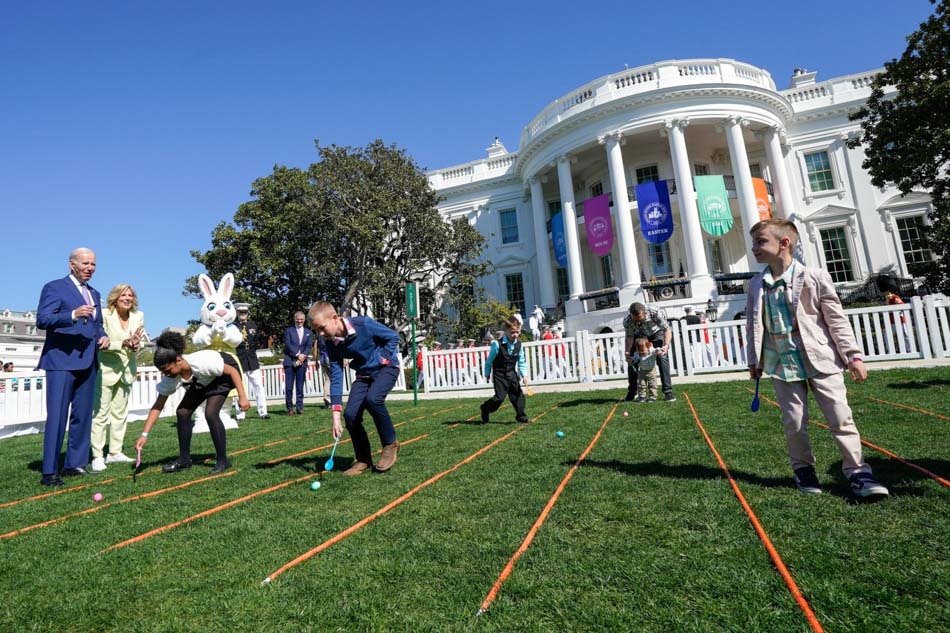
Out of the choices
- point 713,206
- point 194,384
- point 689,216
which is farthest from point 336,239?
point 194,384

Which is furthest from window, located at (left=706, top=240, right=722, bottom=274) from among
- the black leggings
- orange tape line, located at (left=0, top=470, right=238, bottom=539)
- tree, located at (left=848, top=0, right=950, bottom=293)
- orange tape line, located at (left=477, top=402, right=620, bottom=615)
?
orange tape line, located at (left=0, top=470, right=238, bottom=539)

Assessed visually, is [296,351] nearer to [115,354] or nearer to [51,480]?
[115,354]

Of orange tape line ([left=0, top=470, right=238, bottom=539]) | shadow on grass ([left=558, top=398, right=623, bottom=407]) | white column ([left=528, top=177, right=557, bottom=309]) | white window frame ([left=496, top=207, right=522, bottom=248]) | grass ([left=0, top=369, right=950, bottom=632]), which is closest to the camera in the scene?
grass ([left=0, top=369, right=950, bottom=632])

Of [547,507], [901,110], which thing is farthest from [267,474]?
[901,110]

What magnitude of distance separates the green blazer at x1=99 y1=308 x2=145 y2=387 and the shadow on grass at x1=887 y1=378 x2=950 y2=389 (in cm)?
1012

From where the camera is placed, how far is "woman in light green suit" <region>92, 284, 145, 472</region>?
220 inches

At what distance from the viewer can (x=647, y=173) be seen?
2498 cm

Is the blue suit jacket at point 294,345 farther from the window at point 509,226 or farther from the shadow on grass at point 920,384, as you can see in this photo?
the window at point 509,226

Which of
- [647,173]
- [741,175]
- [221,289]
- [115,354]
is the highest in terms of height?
[647,173]

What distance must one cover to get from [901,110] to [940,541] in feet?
60.1

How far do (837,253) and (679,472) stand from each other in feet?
82.8

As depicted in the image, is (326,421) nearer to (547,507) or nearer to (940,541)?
(547,507)

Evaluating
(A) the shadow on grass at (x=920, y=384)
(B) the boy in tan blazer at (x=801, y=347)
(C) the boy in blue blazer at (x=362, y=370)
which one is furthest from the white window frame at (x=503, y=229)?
(B) the boy in tan blazer at (x=801, y=347)

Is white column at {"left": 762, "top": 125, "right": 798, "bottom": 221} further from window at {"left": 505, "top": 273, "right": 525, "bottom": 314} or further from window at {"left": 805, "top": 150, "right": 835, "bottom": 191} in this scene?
window at {"left": 505, "top": 273, "right": 525, "bottom": 314}
